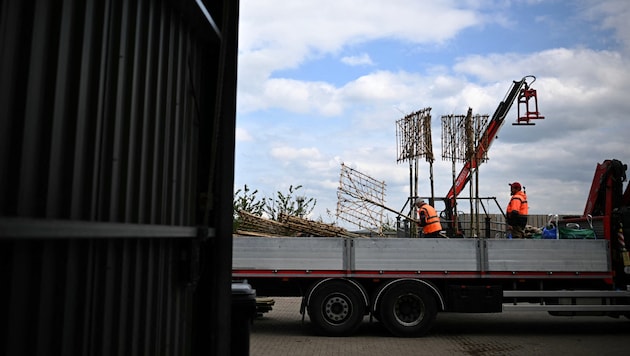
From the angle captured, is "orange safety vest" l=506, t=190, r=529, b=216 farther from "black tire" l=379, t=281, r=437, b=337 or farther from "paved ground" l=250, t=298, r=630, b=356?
"black tire" l=379, t=281, r=437, b=337

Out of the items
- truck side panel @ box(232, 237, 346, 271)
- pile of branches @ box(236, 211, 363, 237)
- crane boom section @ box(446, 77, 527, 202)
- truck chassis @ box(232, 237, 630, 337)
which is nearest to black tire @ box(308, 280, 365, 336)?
truck chassis @ box(232, 237, 630, 337)

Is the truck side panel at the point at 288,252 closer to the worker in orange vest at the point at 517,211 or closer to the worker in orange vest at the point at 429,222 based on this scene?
the worker in orange vest at the point at 429,222

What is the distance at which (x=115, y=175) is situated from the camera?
2.53 metres

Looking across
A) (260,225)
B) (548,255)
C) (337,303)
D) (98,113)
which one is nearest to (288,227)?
(260,225)

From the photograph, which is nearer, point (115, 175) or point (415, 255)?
point (115, 175)

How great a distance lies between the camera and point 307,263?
9914 mm

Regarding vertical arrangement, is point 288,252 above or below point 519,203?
below

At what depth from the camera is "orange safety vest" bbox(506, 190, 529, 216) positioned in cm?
1105

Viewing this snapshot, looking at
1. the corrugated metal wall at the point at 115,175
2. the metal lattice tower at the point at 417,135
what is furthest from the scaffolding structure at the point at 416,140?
the corrugated metal wall at the point at 115,175

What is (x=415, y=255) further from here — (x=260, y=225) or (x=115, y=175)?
(x=115, y=175)

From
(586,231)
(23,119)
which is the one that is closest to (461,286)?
(586,231)

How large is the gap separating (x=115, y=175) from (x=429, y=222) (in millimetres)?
8906

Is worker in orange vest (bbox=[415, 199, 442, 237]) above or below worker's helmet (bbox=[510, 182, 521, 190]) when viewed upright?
below

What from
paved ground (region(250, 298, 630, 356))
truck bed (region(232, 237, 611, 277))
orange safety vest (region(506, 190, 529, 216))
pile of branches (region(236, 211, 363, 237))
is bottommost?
paved ground (region(250, 298, 630, 356))
